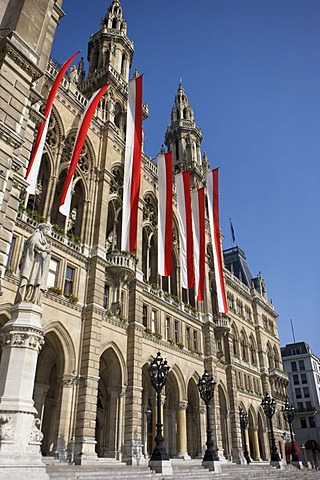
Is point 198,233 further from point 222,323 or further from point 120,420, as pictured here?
point 120,420

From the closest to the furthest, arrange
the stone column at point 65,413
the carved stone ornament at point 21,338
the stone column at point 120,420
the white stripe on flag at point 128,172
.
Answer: the carved stone ornament at point 21,338, the stone column at point 65,413, the stone column at point 120,420, the white stripe on flag at point 128,172

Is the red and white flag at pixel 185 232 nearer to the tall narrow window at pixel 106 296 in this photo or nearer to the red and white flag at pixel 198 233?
the red and white flag at pixel 198 233

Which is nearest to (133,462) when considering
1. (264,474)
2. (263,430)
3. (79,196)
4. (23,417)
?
(264,474)

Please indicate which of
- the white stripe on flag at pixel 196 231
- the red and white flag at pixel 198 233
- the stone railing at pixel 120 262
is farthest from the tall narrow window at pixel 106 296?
the white stripe on flag at pixel 196 231

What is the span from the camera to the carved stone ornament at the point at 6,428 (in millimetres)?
9562

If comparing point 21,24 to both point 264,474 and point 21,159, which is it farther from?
point 264,474

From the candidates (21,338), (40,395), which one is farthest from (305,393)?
(21,338)

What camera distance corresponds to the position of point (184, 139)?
5409 cm

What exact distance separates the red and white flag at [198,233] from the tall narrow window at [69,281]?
958 centimetres

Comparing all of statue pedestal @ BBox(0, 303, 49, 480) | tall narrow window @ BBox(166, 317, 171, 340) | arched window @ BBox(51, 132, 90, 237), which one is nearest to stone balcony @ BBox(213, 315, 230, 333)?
tall narrow window @ BBox(166, 317, 171, 340)

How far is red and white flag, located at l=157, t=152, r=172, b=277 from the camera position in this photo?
2578cm

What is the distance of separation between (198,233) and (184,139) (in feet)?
81.7

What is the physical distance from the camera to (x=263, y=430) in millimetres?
50562

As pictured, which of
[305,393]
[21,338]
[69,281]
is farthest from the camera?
[305,393]
